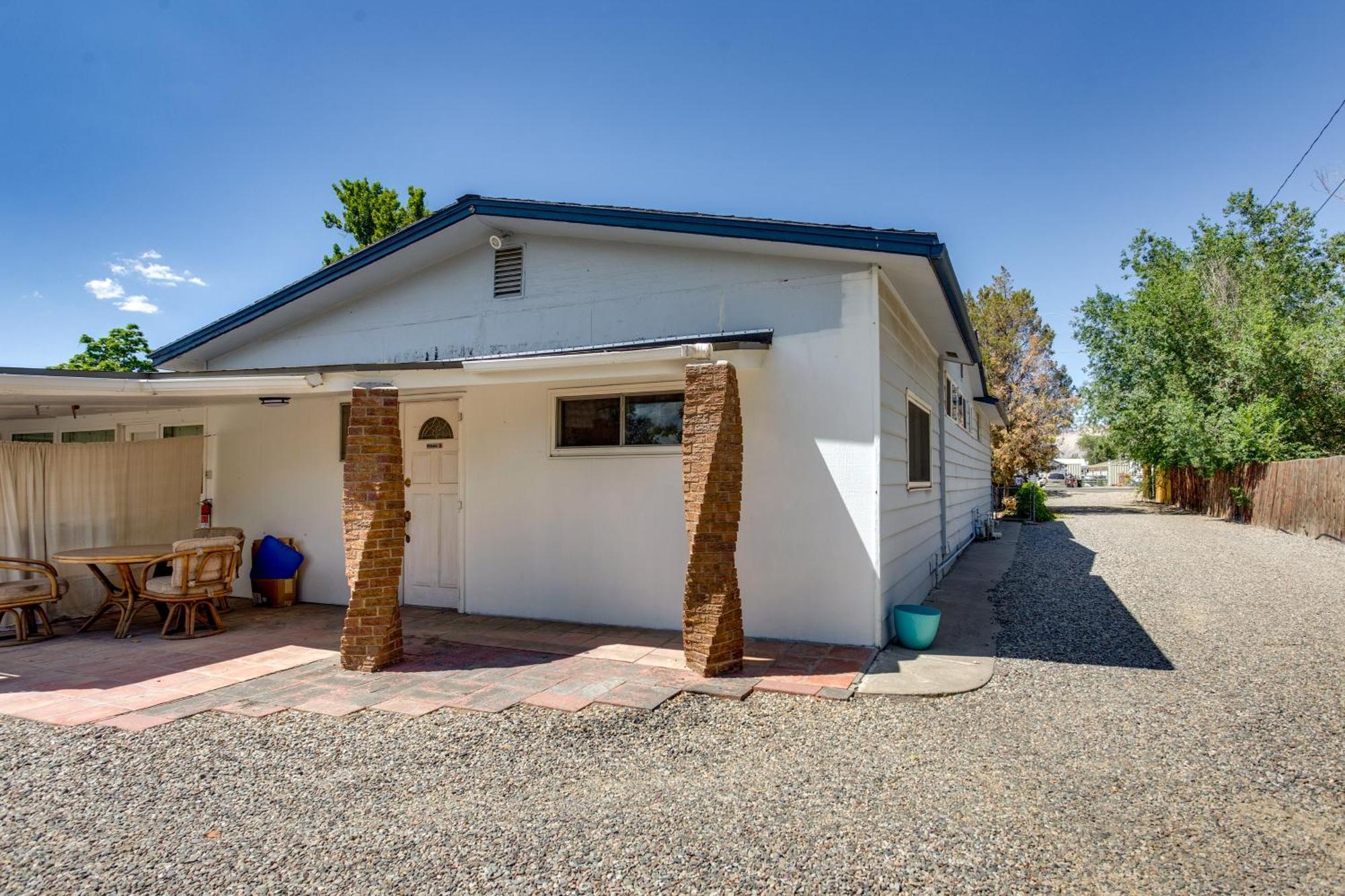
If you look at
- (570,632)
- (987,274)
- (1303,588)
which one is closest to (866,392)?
(570,632)

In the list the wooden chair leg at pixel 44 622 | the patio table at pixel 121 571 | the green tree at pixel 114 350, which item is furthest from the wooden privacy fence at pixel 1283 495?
the green tree at pixel 114 350

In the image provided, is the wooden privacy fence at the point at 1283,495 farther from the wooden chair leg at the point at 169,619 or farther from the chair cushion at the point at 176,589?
the wooden chair leg at the point at 169,619

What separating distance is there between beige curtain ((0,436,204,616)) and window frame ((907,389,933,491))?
9.37 metres

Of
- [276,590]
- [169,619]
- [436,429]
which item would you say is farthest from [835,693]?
[276,590]

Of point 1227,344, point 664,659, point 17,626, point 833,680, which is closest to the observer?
point 833,680

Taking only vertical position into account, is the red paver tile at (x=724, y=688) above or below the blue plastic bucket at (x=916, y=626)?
below

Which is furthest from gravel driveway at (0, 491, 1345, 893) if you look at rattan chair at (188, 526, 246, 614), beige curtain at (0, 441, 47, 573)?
beige curtain at (0, 441, 47, 573)

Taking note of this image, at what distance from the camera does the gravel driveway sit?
264 centimetres

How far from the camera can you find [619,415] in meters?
6.88

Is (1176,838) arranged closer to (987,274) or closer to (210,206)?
(210,206)

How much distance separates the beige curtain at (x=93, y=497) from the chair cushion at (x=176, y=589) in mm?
2153

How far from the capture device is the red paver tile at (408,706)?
447cm

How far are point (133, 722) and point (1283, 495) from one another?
22.3 m

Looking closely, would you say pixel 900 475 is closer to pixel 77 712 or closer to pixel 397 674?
pixel 397 674
